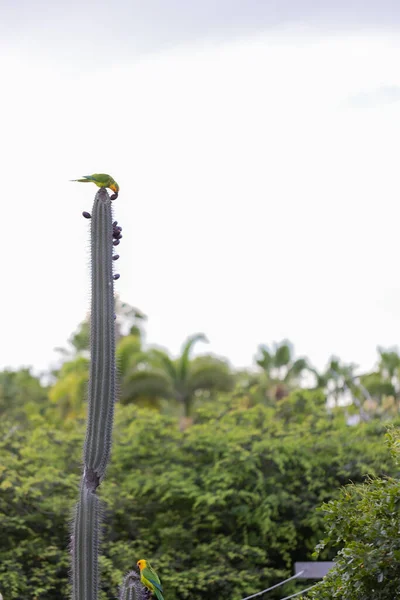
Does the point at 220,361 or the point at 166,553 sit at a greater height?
the point at 220,361

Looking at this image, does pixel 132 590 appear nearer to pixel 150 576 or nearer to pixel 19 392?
pixel 150 576

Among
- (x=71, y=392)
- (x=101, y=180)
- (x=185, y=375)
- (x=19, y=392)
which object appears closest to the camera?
(x=101, y=180)

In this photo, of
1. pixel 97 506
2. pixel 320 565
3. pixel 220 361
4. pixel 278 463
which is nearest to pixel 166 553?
pixel 278 463

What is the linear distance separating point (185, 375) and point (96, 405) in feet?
56.5

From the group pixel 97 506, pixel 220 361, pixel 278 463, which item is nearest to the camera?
pixel 97 506

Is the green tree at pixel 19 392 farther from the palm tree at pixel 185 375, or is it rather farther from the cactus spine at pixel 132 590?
the cactus spine at pixel 132 590

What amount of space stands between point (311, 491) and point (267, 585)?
125cm

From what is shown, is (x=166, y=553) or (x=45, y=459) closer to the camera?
(x=166, y=553)

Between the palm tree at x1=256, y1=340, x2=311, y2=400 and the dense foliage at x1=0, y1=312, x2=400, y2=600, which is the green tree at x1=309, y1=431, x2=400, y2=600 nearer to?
the dense foliage at x1=0, y1=312, x2=400, y2=600

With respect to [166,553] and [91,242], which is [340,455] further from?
[91,242]

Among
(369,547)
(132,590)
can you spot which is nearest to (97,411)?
(132,590)

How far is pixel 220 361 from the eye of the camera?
76.0 ft

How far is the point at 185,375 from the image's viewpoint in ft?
74.8

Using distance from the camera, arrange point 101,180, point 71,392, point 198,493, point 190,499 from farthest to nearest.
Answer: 1. point 71,392
2. point 190,499
3. point 198,493
4. point 101,180
